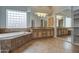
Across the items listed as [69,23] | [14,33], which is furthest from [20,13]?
[69,23]

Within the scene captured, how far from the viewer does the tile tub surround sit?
219 cm

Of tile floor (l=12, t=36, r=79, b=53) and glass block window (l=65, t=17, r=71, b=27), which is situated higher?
glass block window (l=65, t=17, r=71, b=27)

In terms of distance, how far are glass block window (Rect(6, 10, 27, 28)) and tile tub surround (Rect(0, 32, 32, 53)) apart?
16 cm

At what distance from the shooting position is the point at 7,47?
2.19m

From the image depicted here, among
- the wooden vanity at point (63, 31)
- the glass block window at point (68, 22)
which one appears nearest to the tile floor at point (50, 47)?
the wooden vanity at point (63, 31)

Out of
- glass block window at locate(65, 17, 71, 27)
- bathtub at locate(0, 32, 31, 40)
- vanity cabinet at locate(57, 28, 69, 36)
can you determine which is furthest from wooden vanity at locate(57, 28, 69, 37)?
bathtub at locate(0, 32, 31, 40)

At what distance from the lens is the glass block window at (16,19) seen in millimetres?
2273

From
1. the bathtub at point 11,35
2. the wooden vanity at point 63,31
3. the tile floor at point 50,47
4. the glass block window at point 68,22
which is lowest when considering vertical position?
the tile floor at point 50,47

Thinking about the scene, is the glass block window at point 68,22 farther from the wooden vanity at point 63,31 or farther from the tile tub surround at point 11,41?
the tile tub surround at point 11,41

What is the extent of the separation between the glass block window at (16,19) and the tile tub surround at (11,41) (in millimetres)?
163

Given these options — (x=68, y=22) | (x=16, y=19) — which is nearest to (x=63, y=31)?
(x=68, y=22)

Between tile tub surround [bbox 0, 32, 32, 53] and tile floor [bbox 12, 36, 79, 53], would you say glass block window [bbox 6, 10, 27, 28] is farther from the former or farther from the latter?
tile floor [bbox 12, 36, 79, 53]
